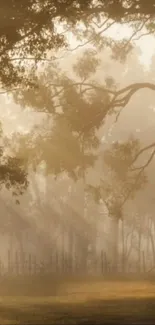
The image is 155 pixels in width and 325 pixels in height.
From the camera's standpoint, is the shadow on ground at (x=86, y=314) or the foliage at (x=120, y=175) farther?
the foliage at (x=120, y=175)

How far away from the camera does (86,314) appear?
14.1 metres

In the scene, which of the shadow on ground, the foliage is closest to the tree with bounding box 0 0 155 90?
the shadow on ground

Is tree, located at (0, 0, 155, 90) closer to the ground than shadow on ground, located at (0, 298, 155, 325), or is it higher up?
higher up

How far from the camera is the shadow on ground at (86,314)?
12.5 metres

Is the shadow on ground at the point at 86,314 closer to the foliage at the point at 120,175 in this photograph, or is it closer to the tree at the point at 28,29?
the tree at the point at 28,29

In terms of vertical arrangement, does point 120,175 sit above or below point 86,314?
above

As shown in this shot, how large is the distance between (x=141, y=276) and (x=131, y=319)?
23939 millimetres

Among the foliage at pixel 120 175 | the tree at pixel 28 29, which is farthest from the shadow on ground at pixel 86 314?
the foliage at pixel 120 175

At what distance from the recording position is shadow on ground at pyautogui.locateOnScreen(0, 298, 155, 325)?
41.0 feet

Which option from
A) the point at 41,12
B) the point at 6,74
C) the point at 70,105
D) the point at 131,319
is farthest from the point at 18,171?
the point at 70,105

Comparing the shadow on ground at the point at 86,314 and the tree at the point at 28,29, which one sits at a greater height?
the tree at the point at 28,29

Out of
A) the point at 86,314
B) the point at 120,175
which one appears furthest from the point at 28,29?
the point at 120,175

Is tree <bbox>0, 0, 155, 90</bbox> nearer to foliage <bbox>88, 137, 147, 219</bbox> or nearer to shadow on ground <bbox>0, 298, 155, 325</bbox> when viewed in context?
shadow on ground <bbox>0, 298, 155, 325</bbox>

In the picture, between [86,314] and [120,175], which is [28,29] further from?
[120,175]
